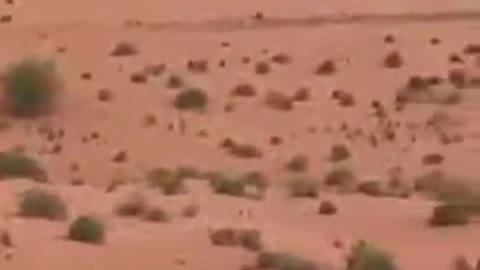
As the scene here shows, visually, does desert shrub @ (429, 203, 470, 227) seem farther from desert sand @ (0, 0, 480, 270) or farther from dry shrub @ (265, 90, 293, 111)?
dry shrub @ (265, 90, 293, 111)

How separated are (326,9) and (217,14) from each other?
320 cm

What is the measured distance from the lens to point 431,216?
27.1 m

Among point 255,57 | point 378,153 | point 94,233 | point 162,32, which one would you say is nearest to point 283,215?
point 94,233

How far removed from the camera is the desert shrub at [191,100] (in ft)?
127

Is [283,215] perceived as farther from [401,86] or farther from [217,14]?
[217,14]

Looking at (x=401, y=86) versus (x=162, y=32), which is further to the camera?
(x=162, y=32)

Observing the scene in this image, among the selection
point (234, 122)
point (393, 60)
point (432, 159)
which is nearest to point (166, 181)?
point (432, 159)

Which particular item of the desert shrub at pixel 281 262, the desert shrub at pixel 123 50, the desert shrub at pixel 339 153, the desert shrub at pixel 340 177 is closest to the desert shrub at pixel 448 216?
the desert shrub at pixel 340 177

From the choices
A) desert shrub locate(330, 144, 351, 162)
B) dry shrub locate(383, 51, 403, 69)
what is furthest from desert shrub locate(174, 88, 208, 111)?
dry shrub locate(383, 51, 403, 69)

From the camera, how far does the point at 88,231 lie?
853 inches

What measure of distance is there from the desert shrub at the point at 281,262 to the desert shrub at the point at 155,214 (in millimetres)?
2598

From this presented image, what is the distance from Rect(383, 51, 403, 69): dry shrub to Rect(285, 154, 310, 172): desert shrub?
9.19 meters

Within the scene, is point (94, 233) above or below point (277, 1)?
below

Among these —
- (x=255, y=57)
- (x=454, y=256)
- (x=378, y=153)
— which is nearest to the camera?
(x=454, y=256)
